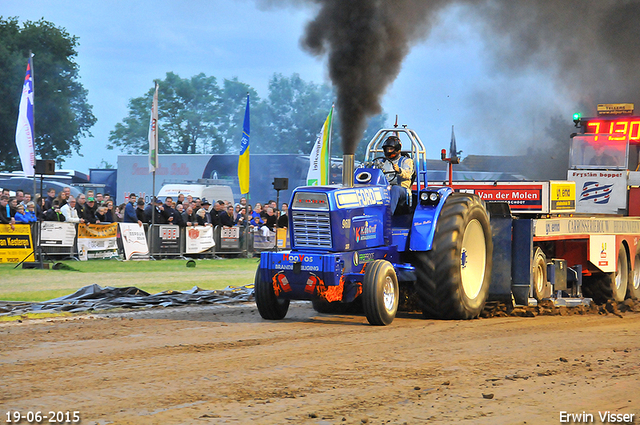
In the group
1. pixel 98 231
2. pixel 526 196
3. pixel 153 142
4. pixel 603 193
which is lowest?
pixel 98 231

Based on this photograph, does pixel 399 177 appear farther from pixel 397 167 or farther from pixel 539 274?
pixel 539 274

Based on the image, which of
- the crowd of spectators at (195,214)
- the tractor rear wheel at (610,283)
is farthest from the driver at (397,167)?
the crowd of spectators at (195,214)

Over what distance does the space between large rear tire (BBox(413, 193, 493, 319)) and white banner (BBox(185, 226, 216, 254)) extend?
1326cm

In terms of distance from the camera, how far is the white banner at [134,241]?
2097 centimetres

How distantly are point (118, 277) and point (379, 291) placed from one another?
27.4 feet

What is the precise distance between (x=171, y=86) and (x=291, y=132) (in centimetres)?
1368

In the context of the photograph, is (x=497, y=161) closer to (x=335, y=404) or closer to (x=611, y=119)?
(x=611, y=119)

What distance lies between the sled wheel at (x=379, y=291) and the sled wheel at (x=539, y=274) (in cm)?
305

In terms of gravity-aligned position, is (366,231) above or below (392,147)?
below

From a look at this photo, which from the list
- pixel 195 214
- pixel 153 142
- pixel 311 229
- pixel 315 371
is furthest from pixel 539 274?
pixel 153 142

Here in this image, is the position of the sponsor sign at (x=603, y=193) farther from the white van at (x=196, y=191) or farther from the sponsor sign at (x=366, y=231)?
the white van at (x=196, y=191)

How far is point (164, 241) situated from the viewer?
2222cm

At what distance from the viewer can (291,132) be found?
8312 centimetres

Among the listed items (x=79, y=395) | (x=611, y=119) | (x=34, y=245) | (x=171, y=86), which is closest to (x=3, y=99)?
(x=171, y=86)
